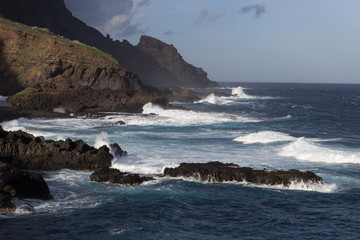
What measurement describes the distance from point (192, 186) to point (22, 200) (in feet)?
25.5

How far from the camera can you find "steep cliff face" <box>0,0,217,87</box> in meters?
106

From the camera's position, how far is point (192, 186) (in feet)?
69.3

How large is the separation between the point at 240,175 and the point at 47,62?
5344 centimetres

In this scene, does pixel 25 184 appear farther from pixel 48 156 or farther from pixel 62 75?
pixel 62 75

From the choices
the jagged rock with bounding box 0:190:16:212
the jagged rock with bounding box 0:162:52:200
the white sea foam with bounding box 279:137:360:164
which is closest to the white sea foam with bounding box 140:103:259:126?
the white sea foam with bounding box 279:137:360:164

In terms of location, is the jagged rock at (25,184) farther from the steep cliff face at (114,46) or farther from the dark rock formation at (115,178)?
the steep cliff face at (114,46)

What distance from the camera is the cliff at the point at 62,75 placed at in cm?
5797

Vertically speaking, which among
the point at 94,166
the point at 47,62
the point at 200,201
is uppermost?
the point at 47,62

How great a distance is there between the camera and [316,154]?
2941 centimetres

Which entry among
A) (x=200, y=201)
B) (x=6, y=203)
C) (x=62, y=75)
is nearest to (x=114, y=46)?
(x=62, y=75)

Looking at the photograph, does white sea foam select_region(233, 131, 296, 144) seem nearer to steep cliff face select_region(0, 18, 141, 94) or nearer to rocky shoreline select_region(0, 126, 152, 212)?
rocky shoreline select_region(0, 126, 152, 212)

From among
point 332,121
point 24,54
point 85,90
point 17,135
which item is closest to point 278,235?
point 17,135

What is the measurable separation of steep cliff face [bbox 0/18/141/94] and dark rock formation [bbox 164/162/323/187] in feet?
153

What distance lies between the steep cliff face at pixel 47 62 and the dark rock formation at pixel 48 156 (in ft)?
140
